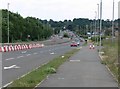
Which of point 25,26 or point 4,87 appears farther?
point 25,26

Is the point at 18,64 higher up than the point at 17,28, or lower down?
lower down

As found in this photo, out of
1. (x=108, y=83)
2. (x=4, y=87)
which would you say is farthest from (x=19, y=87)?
(x=108, y=83)

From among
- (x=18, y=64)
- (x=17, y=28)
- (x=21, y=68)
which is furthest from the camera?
(x=17, y=28)

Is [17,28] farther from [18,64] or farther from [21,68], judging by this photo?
[21,68]

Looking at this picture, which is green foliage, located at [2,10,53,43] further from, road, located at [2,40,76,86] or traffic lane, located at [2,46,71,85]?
traffic lane, located at [2,46,71,85]

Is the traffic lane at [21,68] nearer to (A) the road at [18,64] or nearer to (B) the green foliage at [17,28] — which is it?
(A) the road at [18,64]

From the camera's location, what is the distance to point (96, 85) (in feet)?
52.9

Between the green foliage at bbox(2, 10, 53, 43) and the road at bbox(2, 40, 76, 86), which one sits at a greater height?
the green foliage at bbox(2, 10, 53, 43)

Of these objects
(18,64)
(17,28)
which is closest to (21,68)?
(18,64)

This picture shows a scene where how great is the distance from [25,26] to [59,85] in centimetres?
10185

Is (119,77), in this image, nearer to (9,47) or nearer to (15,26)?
(9,47)

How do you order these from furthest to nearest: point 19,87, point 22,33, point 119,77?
1. point 22,33
2. point 119,77
3. point 19,87

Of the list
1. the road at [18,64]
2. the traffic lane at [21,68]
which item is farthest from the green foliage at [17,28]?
the traffic lane at [21,68]

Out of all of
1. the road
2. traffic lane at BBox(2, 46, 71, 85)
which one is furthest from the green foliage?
traffic lane at BBox(2, 46, 71, 85)
